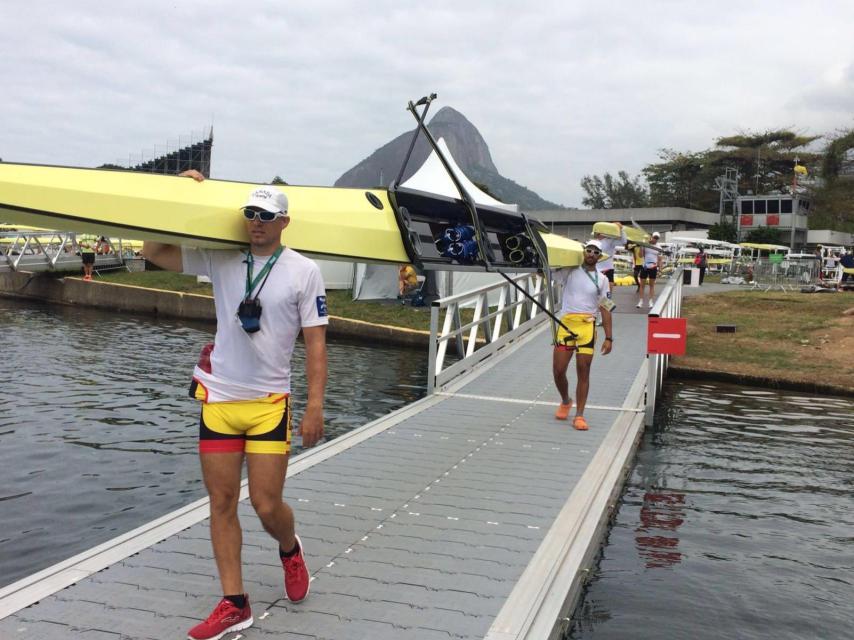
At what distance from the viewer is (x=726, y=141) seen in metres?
92.2

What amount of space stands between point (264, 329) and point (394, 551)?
2147 mm

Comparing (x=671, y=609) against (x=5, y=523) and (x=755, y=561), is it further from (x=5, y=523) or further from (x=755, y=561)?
(x=5, y=523)

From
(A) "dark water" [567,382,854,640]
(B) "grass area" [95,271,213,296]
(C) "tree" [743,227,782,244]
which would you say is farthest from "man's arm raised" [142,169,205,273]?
(C) "tree" [743,227,782,244]

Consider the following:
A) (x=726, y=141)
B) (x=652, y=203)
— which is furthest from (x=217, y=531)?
(x=652, y=203)

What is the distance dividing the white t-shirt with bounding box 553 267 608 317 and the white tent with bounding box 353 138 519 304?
11.8m

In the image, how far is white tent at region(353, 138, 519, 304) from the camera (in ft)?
73.3

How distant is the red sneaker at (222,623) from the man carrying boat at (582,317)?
5758 millimetres

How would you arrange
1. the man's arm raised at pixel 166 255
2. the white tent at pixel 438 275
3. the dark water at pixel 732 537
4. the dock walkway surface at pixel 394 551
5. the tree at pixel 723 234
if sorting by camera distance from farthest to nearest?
the tree at pixel 723 234, the white tent at pixel 438 275, the dark water at pixel 732 537, the man's arm raised at pixel 166 255, the dock walkway surface at pixel 394 551

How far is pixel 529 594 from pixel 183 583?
202 centimetres

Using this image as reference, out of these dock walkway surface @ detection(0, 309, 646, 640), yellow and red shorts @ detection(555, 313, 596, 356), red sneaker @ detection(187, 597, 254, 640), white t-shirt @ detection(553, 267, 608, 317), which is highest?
white t-shirt @ detection(553, 267, 608, 317)

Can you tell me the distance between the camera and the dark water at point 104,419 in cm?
726

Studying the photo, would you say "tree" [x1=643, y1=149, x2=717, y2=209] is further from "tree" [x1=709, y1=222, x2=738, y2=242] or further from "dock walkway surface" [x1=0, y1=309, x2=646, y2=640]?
"dock walkway surface" [x1=0, y1=309, x2=646, y2=640]

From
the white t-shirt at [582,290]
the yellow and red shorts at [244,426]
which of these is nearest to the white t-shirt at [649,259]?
the white t-shirt at [582,290]

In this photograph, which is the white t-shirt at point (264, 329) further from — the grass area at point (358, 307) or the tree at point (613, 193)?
the tree at point (613, 193)
